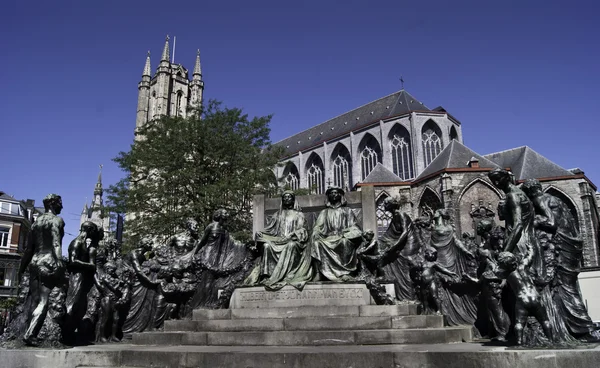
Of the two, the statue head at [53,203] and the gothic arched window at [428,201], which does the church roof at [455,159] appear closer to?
the gothic arched window at [428,201]

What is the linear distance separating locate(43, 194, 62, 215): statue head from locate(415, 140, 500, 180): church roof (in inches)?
1478

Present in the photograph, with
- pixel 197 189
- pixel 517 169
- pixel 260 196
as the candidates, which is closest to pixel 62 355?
pixel 260 196

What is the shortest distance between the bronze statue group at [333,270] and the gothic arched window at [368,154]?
45355 millimetres

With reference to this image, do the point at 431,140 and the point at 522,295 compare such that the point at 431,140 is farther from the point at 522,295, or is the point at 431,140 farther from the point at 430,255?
the point at 522,295

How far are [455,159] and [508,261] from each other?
38837 mm

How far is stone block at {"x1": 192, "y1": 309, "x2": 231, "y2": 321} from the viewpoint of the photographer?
22.4 feet

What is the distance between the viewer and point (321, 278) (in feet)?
23.4

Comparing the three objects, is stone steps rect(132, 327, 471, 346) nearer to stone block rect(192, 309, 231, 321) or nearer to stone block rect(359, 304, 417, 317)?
stone block rect(359, 304, 417, 317)

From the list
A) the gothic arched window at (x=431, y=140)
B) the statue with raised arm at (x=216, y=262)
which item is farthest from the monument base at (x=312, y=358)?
the gothic arched window at (x=431, y=140)

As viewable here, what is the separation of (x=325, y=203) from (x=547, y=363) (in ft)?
16.8

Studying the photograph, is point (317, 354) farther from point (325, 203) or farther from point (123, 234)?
point (123, 234)

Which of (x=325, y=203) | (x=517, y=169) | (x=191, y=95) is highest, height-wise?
(x=191, y=95)

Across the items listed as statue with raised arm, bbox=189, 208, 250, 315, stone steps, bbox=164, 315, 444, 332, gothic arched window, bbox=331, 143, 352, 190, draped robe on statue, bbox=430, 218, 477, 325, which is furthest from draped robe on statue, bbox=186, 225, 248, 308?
gothic arched window, bbox=331, 143, 352, 190

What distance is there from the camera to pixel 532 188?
555cm
